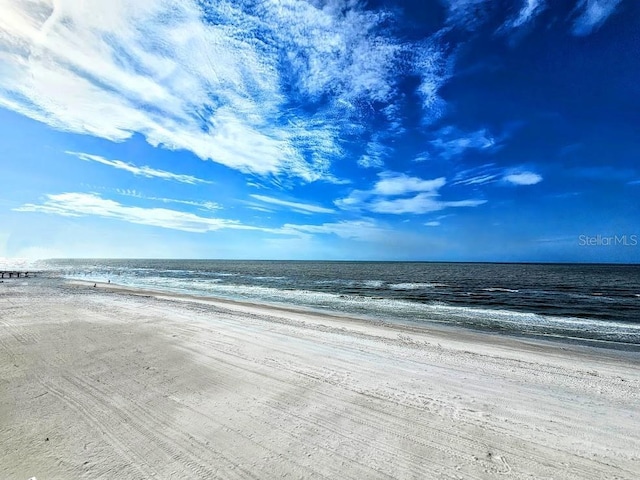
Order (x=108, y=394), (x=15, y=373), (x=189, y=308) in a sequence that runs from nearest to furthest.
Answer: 1. (x=108, y=394)
2. (x=15, y=373)
3. (x=189, y=308)

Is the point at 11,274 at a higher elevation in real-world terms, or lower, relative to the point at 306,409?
higher

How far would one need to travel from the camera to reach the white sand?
427 centimetres

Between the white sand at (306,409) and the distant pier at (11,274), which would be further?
the distant pier at (11,274)

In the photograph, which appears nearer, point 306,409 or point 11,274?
point 306,409

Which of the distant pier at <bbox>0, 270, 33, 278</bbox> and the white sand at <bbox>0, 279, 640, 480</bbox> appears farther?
the distant pier at <bbox>0, 270, 33, 278</bbox>

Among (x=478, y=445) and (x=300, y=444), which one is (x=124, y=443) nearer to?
(x=300, y=444)

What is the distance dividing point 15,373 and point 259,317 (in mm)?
9674

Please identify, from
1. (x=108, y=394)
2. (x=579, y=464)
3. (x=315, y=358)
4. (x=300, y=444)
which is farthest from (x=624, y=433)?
(x=108, y=394)

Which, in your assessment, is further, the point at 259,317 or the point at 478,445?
the point at 259,317

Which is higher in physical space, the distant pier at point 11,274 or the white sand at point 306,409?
the distant pier at point 11,274

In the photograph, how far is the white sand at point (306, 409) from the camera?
427cm

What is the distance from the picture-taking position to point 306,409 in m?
5.78

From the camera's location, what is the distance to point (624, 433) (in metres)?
5.27

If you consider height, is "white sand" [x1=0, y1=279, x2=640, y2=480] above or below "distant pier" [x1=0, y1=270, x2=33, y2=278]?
below
